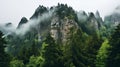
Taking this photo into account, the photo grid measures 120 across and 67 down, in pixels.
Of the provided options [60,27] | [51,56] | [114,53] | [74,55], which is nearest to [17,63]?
[51,56]

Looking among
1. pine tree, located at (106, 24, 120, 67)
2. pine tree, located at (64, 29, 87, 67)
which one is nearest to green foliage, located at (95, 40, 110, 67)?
pine tree, located at (64, 29, 87, 67)

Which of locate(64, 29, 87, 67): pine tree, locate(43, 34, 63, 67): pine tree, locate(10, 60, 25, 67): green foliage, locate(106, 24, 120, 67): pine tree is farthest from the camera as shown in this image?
locate(10, 60, 25, 67): green foliage

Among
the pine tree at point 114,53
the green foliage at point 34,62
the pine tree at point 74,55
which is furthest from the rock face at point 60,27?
the pine tree at point 114,53

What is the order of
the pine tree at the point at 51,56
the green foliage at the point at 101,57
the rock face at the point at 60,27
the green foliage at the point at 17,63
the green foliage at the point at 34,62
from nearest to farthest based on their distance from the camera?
1. the pine tree at the point at 51,56
2. the green foliage at the point at 101,57
3. the green foliage at the point at 34,62
4. the green foliage at the point at 17,63
5. the rock face at the point at 60,27

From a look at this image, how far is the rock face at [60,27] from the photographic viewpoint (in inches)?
6024

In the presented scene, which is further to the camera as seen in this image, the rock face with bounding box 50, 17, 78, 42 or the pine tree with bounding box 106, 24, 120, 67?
the rock face with bounding box 50, 17, 78, 42

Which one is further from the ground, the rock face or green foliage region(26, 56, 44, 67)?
the rock face

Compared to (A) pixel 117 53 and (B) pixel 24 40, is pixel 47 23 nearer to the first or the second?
(B) pixel 24 40

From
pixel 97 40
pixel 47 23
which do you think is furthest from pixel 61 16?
pixel 97 40

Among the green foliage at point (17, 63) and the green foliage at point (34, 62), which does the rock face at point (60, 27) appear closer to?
the green foliage at point (34, 62)

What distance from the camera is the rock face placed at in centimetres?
15300

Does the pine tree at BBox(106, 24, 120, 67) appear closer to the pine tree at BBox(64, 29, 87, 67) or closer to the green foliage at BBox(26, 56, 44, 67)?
the pine tree at BBox(64, 29, 87, 67)

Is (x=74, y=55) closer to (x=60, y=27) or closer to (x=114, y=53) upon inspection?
(x=114, y=53)

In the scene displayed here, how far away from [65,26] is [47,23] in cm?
2800
